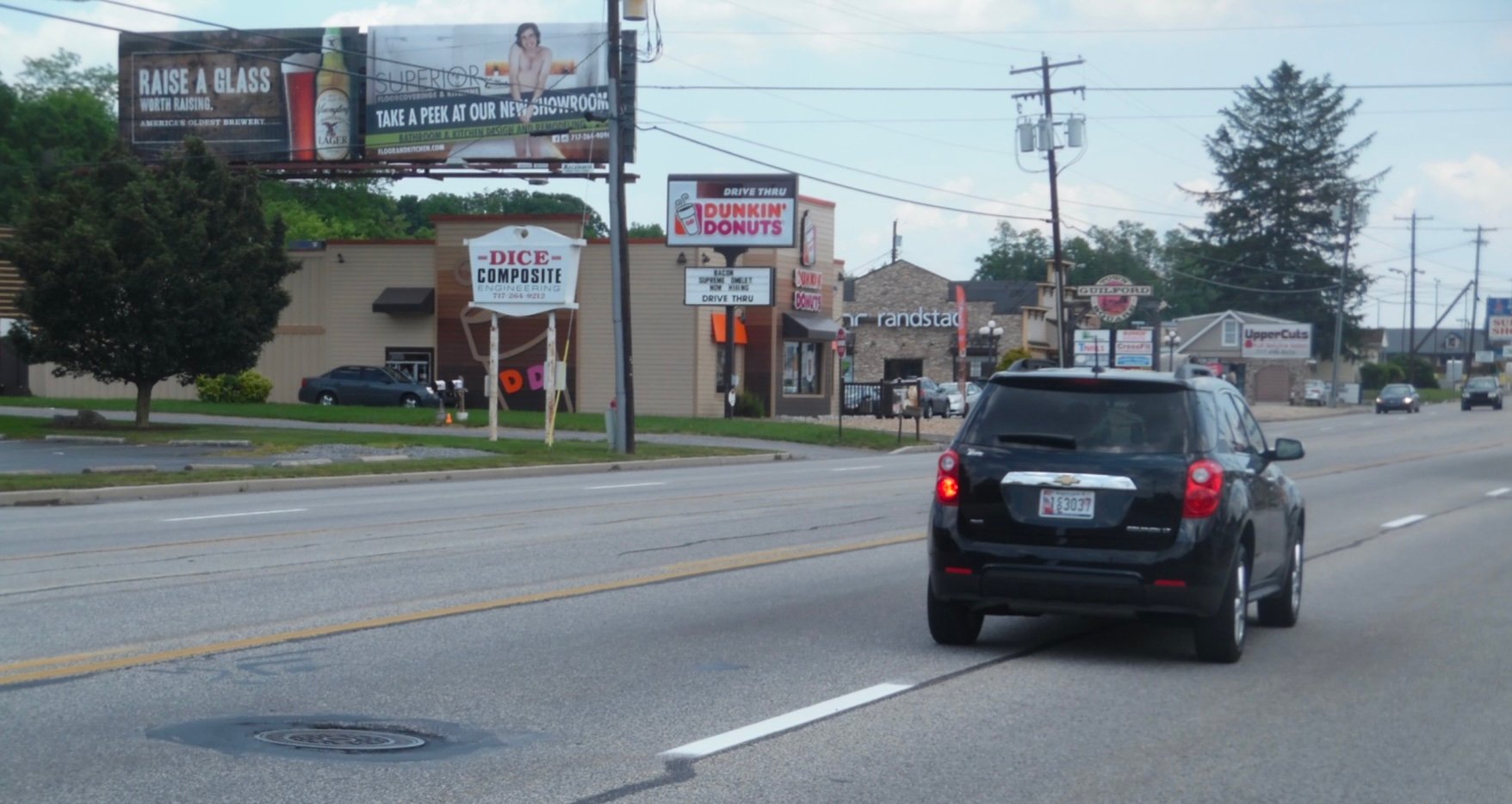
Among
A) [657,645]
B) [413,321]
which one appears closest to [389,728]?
[657,645]

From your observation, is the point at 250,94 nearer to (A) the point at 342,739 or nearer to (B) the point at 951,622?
(B) the point at 951,622

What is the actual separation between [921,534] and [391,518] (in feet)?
19.9

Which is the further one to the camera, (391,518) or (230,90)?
(230,90)

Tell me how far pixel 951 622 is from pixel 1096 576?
1.09 metres

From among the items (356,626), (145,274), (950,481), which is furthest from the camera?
(145,274)

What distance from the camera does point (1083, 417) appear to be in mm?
9227

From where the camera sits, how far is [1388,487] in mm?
25844

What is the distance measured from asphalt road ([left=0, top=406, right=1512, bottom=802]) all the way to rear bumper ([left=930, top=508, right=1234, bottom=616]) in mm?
414

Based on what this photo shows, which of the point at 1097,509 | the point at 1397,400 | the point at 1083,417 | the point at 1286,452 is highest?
the point at 1083,417

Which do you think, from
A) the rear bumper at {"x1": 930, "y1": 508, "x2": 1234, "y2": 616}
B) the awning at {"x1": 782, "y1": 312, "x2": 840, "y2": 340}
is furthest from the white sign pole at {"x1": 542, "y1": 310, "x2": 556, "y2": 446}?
the rear bumper at {"x1": 930, "y1": 508, "x2": 1234, "y2": 616}

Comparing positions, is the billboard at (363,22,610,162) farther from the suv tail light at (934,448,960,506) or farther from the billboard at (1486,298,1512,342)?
the billboard at (1486,298,1512,342)

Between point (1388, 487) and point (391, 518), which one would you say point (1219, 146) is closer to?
point (1388, 487)

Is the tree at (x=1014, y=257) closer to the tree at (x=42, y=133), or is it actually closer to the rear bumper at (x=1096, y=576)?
the tree at (x=42, y=133)

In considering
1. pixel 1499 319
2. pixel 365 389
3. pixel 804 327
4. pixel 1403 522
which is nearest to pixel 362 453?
pixel 365 389
